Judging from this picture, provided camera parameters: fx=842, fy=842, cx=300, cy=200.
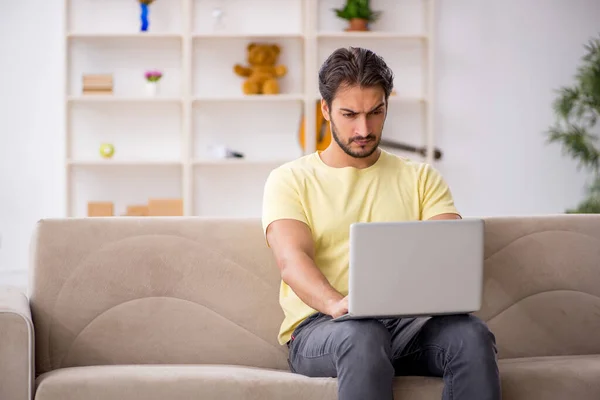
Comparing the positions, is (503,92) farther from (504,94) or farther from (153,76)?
(153,76)

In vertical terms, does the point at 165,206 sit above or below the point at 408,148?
below

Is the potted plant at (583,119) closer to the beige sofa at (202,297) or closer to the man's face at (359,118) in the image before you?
the beige sofa at (202,297)

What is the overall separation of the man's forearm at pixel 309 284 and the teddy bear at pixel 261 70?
333cm

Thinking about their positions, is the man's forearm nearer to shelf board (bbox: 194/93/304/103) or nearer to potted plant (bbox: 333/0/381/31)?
shelf board (bbox: 194/93/304/103)

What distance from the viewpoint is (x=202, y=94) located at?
5.44 m

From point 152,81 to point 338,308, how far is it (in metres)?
3.66

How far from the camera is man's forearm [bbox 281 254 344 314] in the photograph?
1.98 meters

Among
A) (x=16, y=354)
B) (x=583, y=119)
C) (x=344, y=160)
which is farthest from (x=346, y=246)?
(x=583, y=119)

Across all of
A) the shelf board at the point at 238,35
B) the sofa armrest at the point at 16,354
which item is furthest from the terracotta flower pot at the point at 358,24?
the sofa armrest at the point at 16,354

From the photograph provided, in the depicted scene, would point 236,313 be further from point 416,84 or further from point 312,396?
point 416,84

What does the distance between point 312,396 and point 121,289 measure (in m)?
0.66

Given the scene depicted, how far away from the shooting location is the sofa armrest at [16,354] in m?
1.93

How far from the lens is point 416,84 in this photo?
18.1 ft

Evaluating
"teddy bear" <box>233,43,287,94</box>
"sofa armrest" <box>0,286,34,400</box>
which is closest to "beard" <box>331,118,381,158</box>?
"sofa armrest" <box>0,286,34,400</box>
